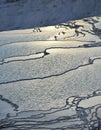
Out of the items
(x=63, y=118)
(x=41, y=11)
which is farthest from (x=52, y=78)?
(x=41, y=11)

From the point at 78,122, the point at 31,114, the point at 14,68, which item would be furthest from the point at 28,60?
the point at 78,122

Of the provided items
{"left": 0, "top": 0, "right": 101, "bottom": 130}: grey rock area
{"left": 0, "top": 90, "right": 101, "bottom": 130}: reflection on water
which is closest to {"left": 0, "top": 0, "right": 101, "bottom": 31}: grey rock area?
{"left": 0, "top": 0, "right": 101, "bottom": 130}: grey rock area

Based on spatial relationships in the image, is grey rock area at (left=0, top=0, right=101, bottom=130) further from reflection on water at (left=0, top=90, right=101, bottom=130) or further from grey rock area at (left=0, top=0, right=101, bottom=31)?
grey rock area at (left=0, top=0, right=101, bottom=31)

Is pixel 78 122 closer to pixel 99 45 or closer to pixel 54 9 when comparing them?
pixel 99 45

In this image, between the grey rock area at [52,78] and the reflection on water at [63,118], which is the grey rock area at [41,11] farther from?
the reflection on water at [63,118]

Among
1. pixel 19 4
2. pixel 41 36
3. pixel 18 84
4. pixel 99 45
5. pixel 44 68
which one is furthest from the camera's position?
pixel 19 4

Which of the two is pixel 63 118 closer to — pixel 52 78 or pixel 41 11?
pixel 52 78

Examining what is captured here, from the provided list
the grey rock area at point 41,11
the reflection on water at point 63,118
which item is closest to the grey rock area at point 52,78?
the reflection on water at point 63,118
